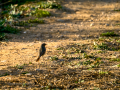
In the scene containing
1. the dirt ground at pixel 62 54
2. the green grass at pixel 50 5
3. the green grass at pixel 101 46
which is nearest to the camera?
the dirt ground at pixel 62 54

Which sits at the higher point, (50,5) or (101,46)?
(50,5)

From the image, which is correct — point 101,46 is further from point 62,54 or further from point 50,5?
point 50,5

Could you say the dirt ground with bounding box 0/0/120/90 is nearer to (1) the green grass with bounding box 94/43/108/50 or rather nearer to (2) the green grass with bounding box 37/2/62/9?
(1) the green grass with bounding box 94/43/108/50

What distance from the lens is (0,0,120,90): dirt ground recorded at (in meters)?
3.60

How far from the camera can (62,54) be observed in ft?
16.5

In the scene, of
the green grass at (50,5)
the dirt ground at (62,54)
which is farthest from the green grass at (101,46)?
the green grass at (50,5)

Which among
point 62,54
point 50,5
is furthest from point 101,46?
point 50,5

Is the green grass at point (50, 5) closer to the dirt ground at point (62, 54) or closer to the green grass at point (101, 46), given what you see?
the dirt ground at point (62, 54)

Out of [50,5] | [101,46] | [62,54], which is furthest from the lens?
[50,5]

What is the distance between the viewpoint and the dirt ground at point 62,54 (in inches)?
142

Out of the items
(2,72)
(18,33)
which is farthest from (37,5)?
(2,72)

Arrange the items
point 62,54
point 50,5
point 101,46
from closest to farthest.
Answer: point 62,54 < point 101,46 < point 50,5

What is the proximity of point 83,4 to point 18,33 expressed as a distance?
4492 mm

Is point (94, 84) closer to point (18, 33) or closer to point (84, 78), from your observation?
point (84, 78)
